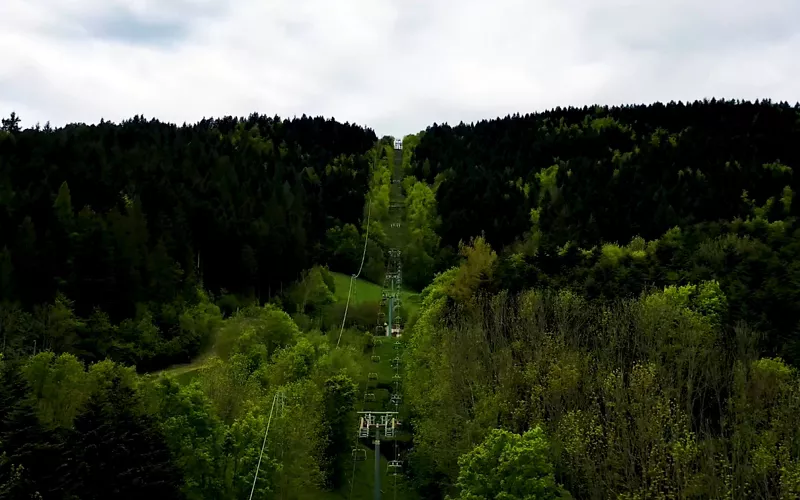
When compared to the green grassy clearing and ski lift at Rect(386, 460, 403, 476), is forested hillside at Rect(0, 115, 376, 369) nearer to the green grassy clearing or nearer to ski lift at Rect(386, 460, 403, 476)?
the green grassy clearing

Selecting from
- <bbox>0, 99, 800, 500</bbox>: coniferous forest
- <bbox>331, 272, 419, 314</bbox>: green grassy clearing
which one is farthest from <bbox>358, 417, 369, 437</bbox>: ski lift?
<bbox>331, 272, 419, 314</bbox>: green grassy clearing

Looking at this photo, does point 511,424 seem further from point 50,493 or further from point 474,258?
point 474,258

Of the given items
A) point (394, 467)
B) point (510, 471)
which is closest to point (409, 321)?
point (394, 467)

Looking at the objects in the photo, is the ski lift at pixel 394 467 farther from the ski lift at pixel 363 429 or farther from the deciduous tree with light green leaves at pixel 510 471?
the deciduous tree with light green leaves at pixel 510 471

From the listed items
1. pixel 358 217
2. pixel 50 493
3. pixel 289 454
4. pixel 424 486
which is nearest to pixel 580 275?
pixel 424 486

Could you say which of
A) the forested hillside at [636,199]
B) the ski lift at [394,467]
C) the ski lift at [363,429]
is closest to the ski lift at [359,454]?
the ski lift at [363,429]

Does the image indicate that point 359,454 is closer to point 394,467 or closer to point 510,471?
point 394,467
